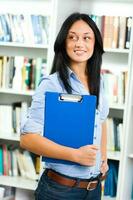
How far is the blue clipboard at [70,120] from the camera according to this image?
1541 mm

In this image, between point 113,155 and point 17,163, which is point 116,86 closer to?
point 113,155

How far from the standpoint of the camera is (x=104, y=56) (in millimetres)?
3162

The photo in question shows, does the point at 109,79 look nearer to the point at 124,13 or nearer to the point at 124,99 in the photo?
the point at 124,99

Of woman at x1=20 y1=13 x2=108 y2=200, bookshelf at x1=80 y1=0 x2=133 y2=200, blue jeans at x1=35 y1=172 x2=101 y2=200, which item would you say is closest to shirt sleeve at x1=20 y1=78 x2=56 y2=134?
woman at x1=20 y1=13 x2=108 y2=200

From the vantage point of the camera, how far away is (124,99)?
9.54 feet

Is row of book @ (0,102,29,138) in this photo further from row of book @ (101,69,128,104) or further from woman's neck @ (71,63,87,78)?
woman's neck @ (71,63,87,78)

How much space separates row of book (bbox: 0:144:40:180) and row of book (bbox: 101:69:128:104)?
2.50 feet

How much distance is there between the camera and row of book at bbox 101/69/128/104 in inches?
114

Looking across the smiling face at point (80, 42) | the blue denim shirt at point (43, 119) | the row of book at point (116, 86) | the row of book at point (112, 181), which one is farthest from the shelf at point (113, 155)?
the smiling face at point (80, 42)

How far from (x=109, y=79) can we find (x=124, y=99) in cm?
18

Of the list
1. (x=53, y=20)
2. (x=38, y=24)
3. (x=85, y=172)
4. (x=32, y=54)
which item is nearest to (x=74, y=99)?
(x=85, y=172)

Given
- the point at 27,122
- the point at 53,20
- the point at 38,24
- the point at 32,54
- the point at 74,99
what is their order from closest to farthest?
the point at 74,99 → the point at 27,122 → the point at 53,20 → the point at 38,24 → the point at 32,54

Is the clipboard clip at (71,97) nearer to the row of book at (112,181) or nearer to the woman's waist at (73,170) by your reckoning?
the woman's waist at (73,170)

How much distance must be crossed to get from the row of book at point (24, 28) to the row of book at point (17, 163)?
33.9 inches
